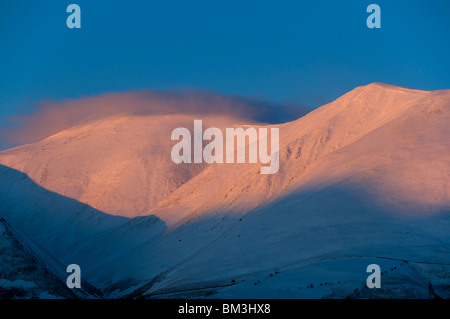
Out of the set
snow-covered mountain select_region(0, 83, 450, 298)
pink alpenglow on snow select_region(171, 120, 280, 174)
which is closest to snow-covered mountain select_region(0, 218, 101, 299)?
snow-covered mountain select_region(0, 83, 450, 298)

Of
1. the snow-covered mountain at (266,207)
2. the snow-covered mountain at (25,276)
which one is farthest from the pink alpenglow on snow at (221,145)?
the snow-covered mountain at (25,276)

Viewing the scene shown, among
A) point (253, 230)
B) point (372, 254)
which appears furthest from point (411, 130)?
point (372, 254)

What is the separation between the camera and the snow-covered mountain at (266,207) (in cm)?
3562

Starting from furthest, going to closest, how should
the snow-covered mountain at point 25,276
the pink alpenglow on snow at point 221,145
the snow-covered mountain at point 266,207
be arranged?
1. the pink alpenglow on snow at point 221,145
2. the snow-covered mountain at point 266,207
3. the snow-covered mountain at point 25,276

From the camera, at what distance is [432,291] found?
97.0 ft

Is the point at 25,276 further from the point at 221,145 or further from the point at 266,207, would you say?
the point at 221,145

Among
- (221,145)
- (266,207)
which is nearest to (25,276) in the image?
(266,207)

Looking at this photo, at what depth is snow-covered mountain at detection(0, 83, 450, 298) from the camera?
35625 mm

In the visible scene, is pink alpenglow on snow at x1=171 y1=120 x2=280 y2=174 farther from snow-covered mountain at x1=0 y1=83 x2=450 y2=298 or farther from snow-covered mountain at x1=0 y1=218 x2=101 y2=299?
snow-covered mountain at x1=0 y1=218 x2=101 y2=299

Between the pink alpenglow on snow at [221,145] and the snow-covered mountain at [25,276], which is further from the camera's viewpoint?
the pink alpenglow on snow at [221,145]

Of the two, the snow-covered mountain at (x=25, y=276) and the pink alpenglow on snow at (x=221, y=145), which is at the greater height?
the pink alpenglow on snow at (x=221, y=145)

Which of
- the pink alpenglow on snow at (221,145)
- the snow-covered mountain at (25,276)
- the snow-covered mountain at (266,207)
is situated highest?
the pink alpenglow on snow at (221,145)

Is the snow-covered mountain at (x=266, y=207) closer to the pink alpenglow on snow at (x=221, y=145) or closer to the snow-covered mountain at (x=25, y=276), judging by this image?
the pink alpenglow on snow at (x=221, y=145)
